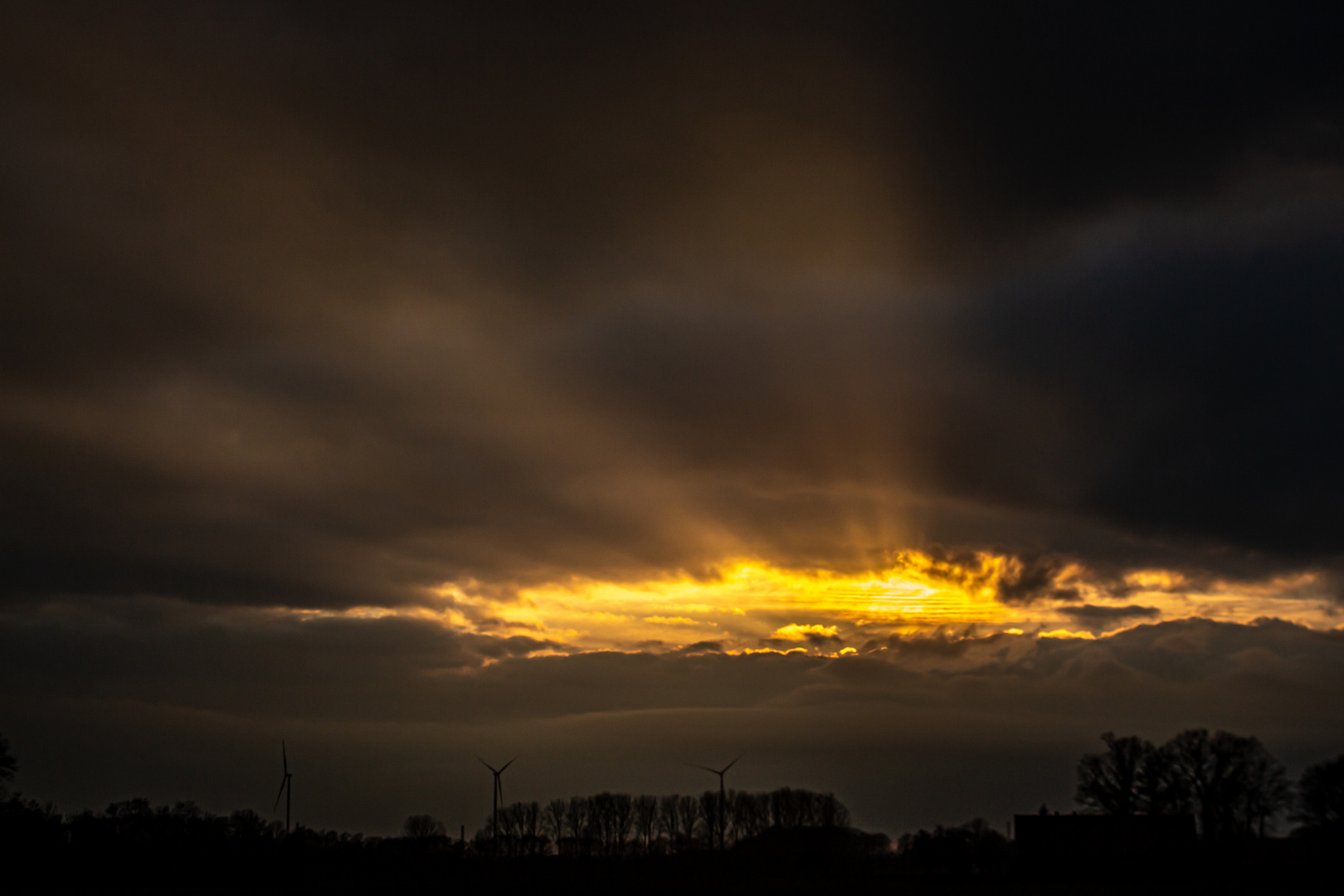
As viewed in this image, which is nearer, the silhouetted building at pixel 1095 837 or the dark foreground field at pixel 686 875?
the dark foreground field at pixel 686 875

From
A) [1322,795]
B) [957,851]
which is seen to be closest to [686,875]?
[957,851]

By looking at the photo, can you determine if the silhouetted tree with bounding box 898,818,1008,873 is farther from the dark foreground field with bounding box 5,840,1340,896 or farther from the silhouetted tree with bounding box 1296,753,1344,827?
the silhouetted tree with bounding box 1296,753,1344,827

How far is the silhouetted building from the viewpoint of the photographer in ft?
468

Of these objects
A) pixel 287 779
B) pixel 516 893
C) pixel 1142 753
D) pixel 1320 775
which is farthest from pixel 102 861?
pixel 1320 775

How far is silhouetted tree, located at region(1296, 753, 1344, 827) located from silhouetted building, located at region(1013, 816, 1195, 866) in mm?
15469

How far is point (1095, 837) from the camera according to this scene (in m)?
149

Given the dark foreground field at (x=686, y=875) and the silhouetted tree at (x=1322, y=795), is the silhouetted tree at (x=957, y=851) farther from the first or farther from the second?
the silhouetted tree at (x=1322, y=795)

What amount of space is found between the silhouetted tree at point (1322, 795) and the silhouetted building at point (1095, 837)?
15.5 m

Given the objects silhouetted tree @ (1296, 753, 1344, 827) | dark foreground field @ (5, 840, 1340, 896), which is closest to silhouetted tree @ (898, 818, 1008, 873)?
dark foreground field @ (5, 840, 1340, 896)

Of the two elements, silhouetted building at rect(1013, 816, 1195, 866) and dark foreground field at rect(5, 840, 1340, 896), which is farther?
silhouetted building at rect(1013, 816, 1195, 866)

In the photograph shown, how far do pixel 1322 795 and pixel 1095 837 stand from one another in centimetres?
3014

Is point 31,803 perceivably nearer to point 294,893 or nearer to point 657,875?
point 294,893

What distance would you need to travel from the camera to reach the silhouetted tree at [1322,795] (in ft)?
440

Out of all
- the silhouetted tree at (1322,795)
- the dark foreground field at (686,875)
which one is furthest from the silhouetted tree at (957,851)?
the silhouetted tree at (1322,795)
